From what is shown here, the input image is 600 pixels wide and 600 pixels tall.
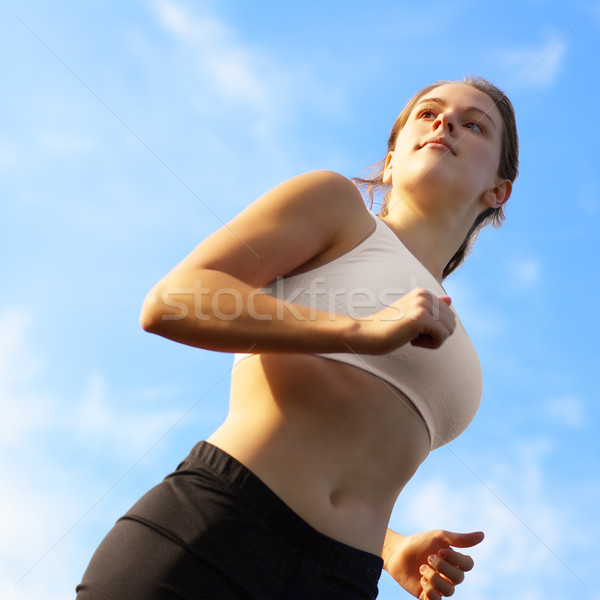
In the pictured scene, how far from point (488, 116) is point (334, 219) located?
976mm

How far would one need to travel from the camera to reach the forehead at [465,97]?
2203mm

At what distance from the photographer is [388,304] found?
151cm

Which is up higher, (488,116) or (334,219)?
(488,116)

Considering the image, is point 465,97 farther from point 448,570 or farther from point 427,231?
point 448,570

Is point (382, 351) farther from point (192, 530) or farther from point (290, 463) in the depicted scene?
point (192, 530)

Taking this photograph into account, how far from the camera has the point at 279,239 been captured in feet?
4.65

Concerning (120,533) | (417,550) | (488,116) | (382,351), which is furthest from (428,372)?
(488,116)

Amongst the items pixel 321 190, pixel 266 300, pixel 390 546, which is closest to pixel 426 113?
pixel 321 190

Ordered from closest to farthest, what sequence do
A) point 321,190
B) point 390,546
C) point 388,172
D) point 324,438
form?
point 324,438 → point 321,190 → point 390,546 → point 388,172

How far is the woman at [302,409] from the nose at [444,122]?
56 cm

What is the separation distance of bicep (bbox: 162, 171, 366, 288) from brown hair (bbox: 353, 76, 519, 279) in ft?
2.60

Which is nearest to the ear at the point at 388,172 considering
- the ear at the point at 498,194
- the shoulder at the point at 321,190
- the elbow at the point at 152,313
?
the ear at the point at 498,194

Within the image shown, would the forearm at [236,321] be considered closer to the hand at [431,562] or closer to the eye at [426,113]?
the hand at [431,562]

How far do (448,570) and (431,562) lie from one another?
5 cm
